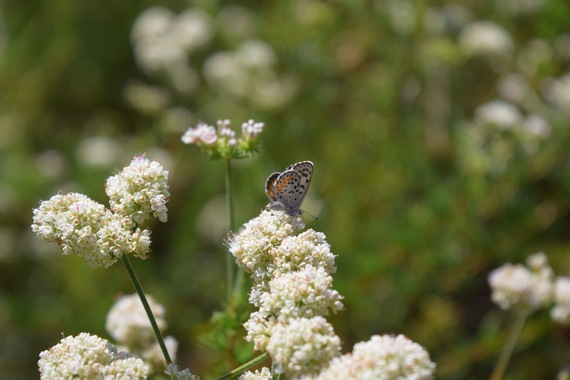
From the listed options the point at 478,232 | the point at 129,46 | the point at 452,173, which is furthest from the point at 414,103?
the point at 129,46

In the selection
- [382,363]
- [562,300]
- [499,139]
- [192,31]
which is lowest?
[382,363]

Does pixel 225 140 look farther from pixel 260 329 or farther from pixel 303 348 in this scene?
pixel 303 348

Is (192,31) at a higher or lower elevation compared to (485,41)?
higher

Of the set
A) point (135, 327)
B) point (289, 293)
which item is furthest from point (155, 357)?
point (289, 293)

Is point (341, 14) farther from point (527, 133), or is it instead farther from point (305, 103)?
point (527, 133)

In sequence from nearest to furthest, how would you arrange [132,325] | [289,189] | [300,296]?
[300,296] < [289,189] < [132,325]
